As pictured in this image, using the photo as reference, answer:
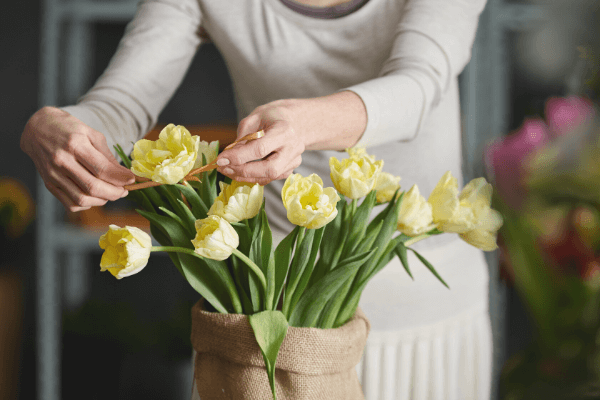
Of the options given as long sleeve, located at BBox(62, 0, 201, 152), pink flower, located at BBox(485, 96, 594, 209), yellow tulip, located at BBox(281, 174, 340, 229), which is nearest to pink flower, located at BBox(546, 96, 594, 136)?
pink flower, located at BBox(485, 96, 594, 209)

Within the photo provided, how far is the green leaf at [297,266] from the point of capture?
1.28 feet

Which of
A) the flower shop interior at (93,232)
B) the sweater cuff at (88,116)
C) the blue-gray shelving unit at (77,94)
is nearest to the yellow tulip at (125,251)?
the sweater cuff at (88,116)

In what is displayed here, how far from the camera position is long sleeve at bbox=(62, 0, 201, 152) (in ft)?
1.97

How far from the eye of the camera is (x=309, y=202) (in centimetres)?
35

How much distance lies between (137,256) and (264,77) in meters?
0.42

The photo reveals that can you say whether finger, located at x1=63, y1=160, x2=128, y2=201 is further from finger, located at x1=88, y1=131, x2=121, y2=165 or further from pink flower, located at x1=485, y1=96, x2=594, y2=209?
pink flower, located at x1=485, y1=96, x2=594, y2=209

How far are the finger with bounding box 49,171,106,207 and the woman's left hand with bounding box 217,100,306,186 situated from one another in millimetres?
142

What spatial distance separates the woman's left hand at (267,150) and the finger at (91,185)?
100mm

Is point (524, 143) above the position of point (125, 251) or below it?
above

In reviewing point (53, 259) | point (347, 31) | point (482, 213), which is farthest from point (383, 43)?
point (53, 259)

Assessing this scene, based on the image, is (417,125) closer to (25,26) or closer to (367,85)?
(367,85)

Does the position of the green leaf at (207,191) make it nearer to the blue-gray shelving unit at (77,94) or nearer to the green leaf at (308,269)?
the green leaf at (308,269)

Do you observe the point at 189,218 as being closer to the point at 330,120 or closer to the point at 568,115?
the point at 330,120

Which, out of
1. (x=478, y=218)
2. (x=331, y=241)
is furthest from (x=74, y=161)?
(x=478, y=218)
